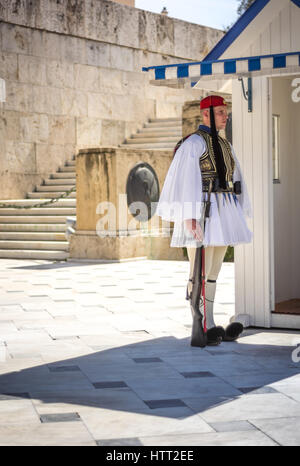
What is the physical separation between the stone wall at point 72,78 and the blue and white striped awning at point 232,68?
41.7 feet

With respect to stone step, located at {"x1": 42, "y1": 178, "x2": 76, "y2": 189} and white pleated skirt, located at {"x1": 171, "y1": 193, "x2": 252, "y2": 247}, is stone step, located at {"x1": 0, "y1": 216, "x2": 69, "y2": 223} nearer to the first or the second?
stone step, located at {"x1": 42, "y1": 178, "x2": 76, "y2": 189}

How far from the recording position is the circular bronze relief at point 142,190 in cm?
1494

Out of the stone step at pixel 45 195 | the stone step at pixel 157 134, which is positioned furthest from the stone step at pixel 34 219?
the stone step at pixel 157 134

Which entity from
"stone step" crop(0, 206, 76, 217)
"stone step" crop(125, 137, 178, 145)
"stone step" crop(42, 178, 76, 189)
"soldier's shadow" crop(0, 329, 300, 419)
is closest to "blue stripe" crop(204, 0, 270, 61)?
"soldier's shadow" crop(0, 329, 300, 419)

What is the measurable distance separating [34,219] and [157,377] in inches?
459

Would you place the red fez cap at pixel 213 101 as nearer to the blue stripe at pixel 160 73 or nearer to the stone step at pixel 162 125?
the blue stripe at pixel 160 73

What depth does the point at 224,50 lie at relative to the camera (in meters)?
7.43

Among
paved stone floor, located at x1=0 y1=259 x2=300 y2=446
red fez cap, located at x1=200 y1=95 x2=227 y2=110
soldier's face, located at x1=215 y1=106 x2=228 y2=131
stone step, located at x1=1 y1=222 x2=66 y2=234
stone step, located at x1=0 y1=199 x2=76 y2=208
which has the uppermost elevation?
red fez cap, located at x1=200 y1=95 x2=227 y2=110

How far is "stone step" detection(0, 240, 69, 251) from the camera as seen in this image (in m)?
15.4

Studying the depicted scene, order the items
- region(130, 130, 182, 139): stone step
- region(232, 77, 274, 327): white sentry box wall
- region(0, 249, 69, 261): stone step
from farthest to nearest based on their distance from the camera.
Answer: region(130, 130, 182, 139): stone step
region(0, 249, 69, 261): stone step
region(232, 77, 274, 327): white sentry box wall

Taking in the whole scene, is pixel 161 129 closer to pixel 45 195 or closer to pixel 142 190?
pixel 45 195

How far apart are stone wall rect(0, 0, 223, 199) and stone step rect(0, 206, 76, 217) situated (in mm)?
1545

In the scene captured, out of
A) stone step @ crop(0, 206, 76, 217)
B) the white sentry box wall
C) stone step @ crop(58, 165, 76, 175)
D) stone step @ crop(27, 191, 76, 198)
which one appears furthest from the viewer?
stone step @ crop(58, 165, 76, 175)

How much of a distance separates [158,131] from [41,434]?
1873 centimetres
